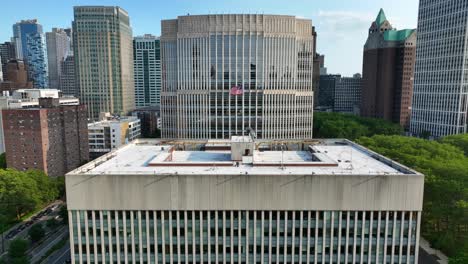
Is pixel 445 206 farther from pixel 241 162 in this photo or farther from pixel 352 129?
pixel 352 129

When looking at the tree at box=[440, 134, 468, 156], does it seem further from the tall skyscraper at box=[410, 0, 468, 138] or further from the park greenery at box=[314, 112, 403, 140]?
the tall skyscraper at box=[410, 0, 468, 138]

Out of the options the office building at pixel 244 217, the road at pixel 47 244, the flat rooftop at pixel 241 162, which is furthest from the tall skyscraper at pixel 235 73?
the office building at pixel 244 217

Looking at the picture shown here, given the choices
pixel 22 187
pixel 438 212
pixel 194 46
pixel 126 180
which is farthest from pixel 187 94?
pixel 438 212

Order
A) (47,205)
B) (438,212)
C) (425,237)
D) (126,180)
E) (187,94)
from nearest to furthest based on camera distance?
(126,180), (438,212), (425,237), (47,205), (187,94)

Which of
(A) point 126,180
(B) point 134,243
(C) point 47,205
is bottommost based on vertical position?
(C) point 47,205

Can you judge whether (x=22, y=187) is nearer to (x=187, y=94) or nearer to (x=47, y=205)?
(x=47, y=205)

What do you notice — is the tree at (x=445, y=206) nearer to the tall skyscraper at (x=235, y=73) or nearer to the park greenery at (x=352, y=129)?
the tall skyscraper at (x=235, y=73)

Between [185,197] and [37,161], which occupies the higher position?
[185,197]

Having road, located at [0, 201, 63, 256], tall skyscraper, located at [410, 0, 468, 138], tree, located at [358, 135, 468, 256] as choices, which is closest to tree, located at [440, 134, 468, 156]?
tree, located at [358, 135, 468, 256]
